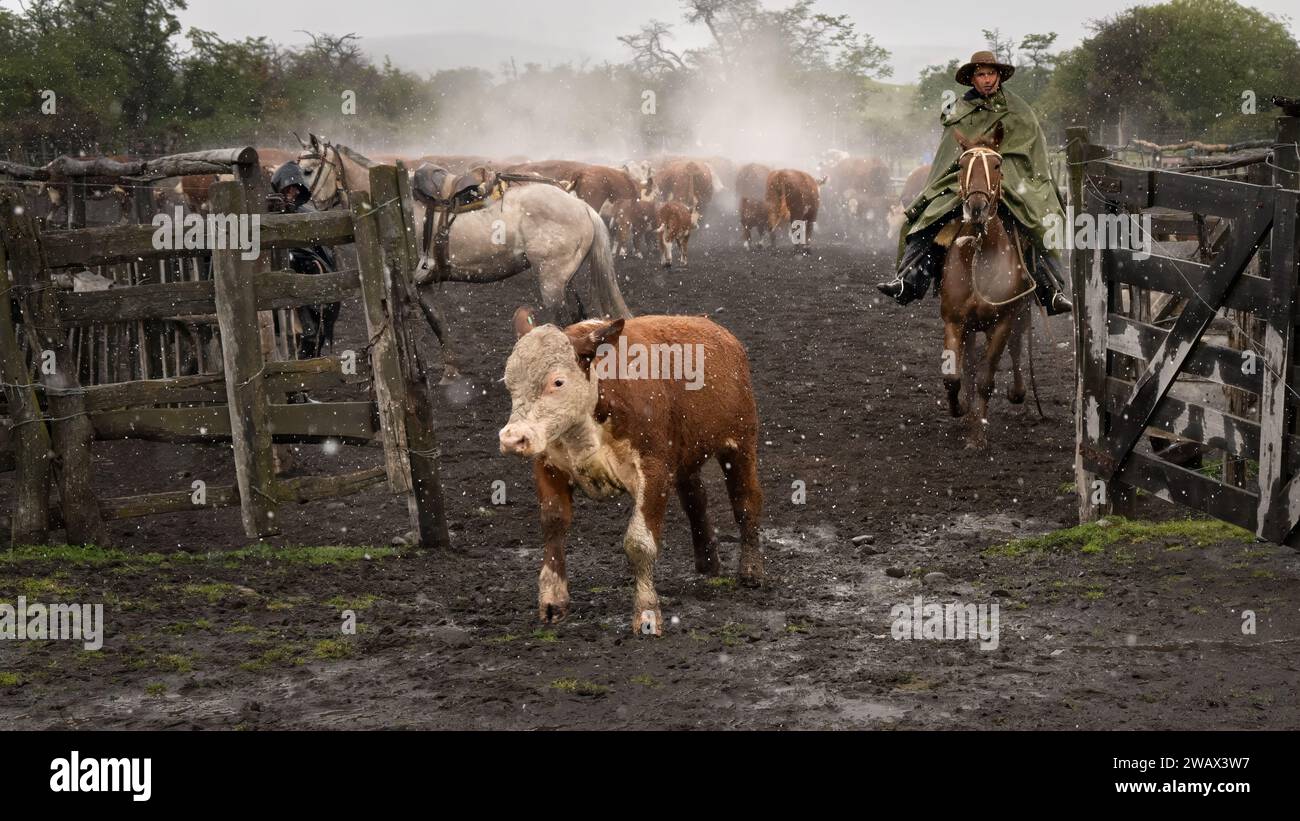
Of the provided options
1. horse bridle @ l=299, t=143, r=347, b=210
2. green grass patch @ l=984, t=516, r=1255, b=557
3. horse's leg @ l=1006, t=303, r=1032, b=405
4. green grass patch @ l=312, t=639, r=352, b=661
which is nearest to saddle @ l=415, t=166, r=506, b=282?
horse bridle @ l=299, t=143, r=347, b=210

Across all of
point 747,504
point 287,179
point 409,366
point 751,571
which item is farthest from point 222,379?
point 287,179

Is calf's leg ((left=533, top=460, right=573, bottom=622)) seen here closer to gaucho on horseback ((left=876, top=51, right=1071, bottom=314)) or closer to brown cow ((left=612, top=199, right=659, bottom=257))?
gaucho on horseback ((left=876, top=51, right=1071, bottom=314))

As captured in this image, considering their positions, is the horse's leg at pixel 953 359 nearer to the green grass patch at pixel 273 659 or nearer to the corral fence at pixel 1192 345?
the corral fence at pixel 1192 345

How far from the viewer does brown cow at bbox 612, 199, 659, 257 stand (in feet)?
103

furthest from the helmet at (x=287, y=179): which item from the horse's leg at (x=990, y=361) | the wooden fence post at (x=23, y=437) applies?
the horse's leg at (x=990, y=361)

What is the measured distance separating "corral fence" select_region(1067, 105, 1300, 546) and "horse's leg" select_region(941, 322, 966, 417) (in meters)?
2.31

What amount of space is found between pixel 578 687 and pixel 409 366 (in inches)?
141

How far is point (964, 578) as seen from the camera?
8.39 m

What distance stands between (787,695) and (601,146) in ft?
203

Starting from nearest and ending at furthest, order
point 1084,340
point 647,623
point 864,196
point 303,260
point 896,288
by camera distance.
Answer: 1. point 647,623
2. point 1084,340
3. point 896,288
4. point 303,260
5. point 864,196

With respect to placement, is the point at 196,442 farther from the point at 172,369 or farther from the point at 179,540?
the point at 172,369

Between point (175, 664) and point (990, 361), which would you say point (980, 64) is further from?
point (175, 664)

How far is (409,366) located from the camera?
9.17 meters
